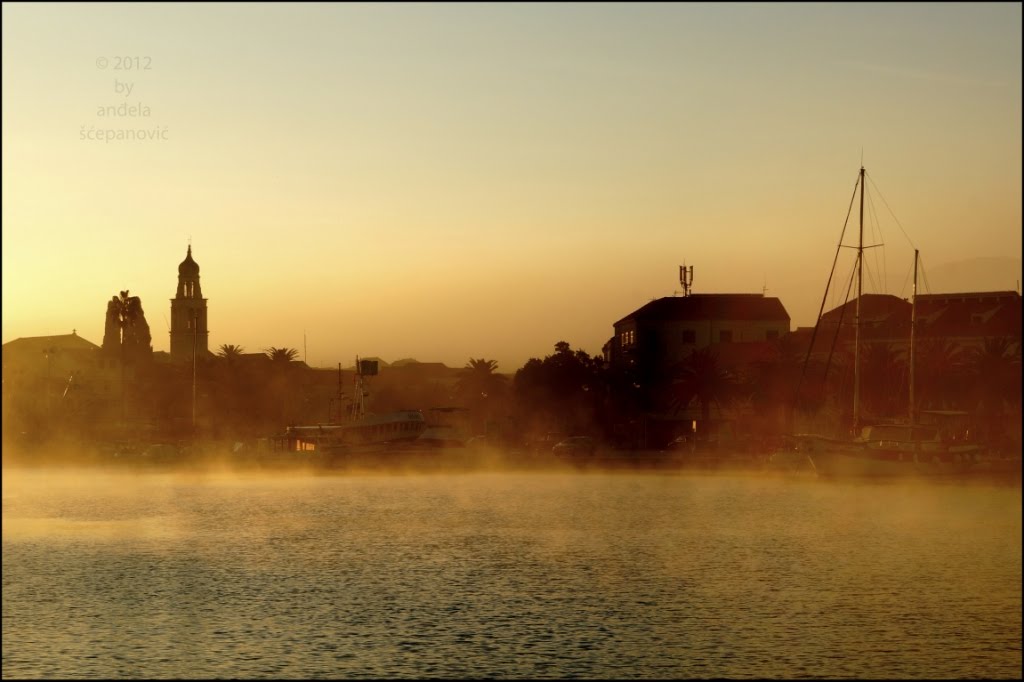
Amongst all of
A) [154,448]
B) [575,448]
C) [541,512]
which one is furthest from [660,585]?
[154,448]

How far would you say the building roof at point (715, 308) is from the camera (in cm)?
17838

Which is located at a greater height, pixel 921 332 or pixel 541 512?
pixel 921 332

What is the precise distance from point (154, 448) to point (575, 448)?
61228mm

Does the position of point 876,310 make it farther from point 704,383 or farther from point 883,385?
point 883,385

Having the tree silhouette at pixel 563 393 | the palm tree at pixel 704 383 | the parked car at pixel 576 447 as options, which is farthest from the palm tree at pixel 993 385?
the tree silhouette at pixel 563 393

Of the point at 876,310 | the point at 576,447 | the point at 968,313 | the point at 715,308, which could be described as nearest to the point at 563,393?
the point at 576,447

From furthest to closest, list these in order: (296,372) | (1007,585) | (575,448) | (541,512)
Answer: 1. (296,372)
2. (575,448)
3. (541,512)
4. (1007,585)

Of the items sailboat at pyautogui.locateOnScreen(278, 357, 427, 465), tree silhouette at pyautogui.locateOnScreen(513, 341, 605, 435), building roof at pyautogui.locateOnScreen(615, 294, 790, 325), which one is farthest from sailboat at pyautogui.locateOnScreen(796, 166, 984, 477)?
sailboat at pyautogui.locateOnScreen(278, 357, 427, 465)

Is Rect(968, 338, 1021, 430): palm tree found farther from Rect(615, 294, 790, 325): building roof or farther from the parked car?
Rect(615, 294, 790, 325): building roof

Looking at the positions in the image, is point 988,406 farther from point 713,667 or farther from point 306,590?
point 306,590

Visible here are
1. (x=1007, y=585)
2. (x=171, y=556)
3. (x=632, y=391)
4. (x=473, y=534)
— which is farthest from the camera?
(x=632, y=391)

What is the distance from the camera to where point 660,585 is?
64625 mm

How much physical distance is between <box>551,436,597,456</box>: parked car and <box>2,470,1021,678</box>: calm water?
23505 millimetres

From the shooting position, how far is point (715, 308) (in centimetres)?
17950
